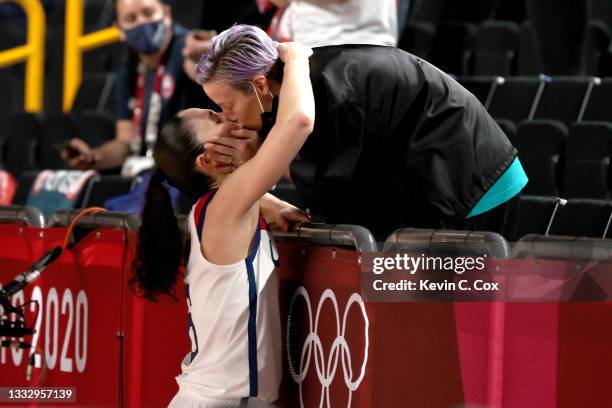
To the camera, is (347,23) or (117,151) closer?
(347,23)

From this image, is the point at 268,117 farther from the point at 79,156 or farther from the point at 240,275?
the point at 79,156

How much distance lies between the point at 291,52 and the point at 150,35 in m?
3.12

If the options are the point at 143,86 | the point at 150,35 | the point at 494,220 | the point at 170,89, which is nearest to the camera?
the point at 494,220

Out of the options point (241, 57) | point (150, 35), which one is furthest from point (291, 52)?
point (150, 35)

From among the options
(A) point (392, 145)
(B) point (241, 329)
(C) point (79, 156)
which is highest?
(A) point (392, 145)

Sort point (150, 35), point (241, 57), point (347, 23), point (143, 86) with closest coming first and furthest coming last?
point (241, 57)
point (347, 23)
point (150, 35)
point (143, 86)

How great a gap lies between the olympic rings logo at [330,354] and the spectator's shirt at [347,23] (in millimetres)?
1828

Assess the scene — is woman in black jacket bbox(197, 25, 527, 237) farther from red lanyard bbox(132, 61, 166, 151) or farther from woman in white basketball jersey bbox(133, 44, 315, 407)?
red lanyard bbox(132, 61, 166, 151)

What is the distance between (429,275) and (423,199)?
0.60 metres

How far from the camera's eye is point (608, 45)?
538 centimetres

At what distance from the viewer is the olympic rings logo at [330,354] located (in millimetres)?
2260

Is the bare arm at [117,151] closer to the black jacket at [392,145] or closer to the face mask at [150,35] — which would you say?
the face mask at [150,35]

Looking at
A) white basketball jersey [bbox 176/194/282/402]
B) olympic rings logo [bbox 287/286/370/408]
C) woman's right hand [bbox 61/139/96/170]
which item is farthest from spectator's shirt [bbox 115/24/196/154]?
olympic rings logo [bbox 287/286/370/408]

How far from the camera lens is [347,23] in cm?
419
